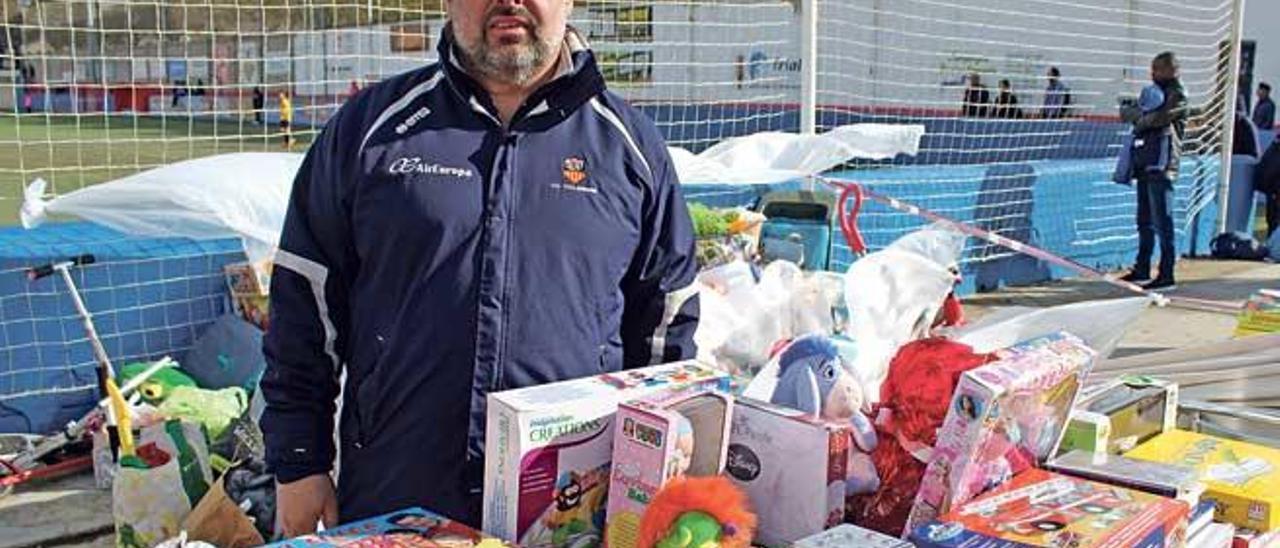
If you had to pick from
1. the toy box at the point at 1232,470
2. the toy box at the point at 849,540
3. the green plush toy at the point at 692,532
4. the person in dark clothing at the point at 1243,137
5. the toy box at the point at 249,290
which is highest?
the person in dark clothing at the point at 1243,137

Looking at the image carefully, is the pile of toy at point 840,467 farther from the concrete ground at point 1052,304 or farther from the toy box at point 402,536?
the concrete ground at point 1052,304

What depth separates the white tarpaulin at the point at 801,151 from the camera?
591cm

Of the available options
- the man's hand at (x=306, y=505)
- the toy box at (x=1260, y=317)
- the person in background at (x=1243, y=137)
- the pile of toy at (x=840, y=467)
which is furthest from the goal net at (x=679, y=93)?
the toy box at (x=1260, y=317)

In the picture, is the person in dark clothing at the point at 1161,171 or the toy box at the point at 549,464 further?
the person in dark clothing at the point at 1161,171

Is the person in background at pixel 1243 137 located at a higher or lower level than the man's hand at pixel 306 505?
higher

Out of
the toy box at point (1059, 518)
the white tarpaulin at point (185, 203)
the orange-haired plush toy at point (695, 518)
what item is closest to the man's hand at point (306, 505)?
the orange-haired plush toy at point (695, 518)

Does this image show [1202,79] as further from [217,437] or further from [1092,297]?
[217,437]

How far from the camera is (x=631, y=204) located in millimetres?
2199

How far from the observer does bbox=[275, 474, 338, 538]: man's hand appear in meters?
2.18

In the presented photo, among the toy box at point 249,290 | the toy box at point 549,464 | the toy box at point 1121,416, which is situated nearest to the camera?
the toy box at point 549,464

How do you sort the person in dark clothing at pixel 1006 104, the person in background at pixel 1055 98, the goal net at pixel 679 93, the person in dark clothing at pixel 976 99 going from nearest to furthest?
the goal net at pixel 679 93, the person in dark clothing at pixel 976 99, the person in dark clothing at pixel 1006 104, the person in background at pixel 1055 98

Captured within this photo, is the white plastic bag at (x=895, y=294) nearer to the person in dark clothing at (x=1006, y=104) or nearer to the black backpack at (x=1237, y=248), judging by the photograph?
the black backpack at (x=1237, y=248)

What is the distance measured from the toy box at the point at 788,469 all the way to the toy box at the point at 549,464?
0.63 ft

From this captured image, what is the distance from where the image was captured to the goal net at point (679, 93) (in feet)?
18.5
